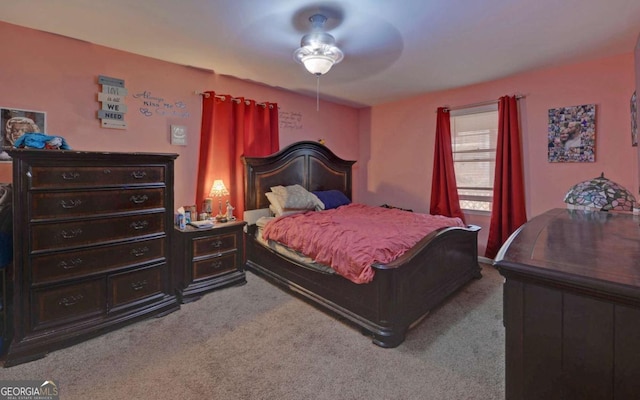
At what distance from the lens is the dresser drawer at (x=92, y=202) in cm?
191

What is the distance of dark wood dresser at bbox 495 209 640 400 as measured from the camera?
0.66 m

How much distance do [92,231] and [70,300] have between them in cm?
49

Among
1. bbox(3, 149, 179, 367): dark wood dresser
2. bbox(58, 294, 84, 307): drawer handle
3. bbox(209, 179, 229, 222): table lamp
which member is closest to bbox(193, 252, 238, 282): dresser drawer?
bbox(3, 149, 179, 367): dark wood dresser

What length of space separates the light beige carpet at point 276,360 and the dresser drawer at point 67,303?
0.67ft

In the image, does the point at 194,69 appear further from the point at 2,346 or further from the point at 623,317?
the point at 623,317

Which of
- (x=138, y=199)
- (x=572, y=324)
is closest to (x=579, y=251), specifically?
(x=572, y=324)

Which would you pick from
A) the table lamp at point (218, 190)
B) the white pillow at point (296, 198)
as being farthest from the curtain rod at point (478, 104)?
→ the table lamp at point (218, 190)

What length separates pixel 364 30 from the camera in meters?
2.38

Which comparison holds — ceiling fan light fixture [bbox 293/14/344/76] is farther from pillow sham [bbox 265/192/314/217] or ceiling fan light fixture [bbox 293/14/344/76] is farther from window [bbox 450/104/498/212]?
window [bbox 450/104/498/212]

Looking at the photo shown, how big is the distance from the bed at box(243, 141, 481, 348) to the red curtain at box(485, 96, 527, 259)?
0.77 metres

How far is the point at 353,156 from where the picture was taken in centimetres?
520

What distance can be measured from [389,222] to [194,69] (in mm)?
2724

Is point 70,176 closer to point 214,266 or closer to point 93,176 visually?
point 93,176

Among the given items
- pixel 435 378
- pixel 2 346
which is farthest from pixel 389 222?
pixel 2 346
